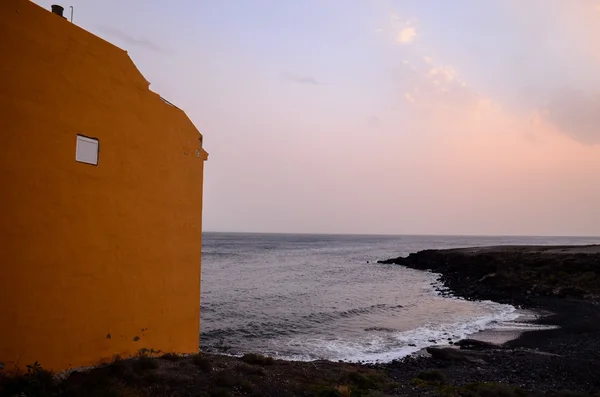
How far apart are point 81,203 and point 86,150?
76cm

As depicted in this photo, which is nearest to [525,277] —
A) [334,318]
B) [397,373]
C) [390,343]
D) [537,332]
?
[537,332]

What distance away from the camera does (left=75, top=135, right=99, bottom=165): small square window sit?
6160 mm

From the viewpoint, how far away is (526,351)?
53.2 ft

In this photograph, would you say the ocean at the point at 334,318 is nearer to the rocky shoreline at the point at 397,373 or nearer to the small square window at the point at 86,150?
the rocky shoreline at the point at 397,373

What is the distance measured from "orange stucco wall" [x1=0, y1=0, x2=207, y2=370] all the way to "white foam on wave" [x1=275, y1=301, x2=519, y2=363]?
402 inches

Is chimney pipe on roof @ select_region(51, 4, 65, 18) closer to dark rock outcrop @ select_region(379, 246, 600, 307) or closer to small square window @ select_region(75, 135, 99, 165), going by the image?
small square window @ select_region(75, 135, 99, 165)

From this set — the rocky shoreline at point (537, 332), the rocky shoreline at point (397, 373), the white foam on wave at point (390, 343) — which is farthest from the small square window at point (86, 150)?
the white foam on wave at point (390, 343)

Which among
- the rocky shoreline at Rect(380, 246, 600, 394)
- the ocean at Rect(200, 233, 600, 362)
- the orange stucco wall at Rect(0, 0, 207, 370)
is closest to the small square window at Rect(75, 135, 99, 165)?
the orange stucco wall at Rect(0, 0, 207, 370)

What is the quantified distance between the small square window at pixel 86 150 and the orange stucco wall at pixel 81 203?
87 millimetres

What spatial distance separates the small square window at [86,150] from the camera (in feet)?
20.2

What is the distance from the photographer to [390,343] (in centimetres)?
1928

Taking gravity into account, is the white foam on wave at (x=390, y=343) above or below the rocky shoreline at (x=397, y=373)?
below

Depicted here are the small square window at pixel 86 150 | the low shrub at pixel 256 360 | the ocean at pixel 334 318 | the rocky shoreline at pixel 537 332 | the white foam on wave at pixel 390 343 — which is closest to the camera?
the small square window at pixel 86 150

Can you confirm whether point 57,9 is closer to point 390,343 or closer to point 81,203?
point 81,203
